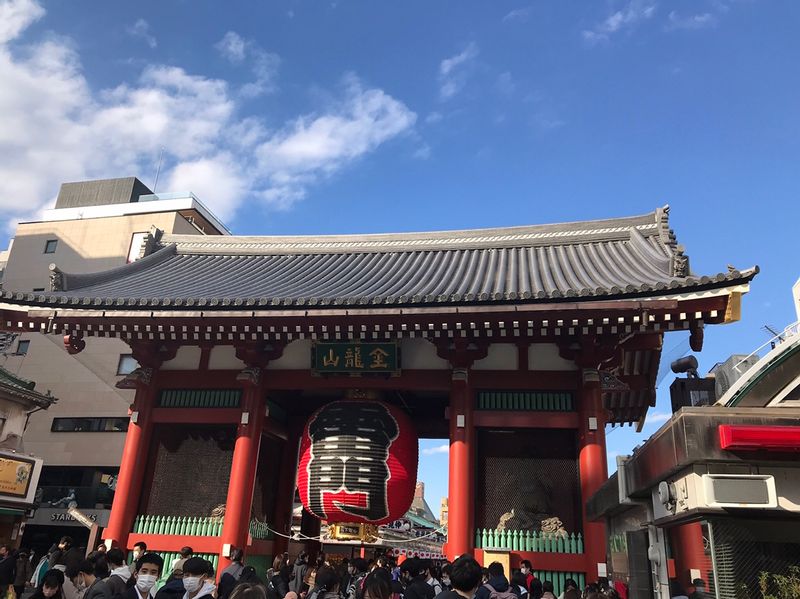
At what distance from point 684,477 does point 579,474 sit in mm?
5536

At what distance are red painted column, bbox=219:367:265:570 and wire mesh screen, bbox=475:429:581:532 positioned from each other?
4457 mm

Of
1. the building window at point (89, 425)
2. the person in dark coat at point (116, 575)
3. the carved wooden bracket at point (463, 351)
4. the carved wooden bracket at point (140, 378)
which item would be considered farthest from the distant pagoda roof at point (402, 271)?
the building window at point (89, 425)

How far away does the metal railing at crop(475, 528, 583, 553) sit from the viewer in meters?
10.6

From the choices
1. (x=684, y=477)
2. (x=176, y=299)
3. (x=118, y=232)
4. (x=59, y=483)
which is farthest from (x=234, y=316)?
(x=118, y=232)

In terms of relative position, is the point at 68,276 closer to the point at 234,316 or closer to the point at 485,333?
the point at 234,316

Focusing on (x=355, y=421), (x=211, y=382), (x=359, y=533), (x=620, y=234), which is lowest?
(x=359, y=533)

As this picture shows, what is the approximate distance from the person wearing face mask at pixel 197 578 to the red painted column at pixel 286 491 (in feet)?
29.0

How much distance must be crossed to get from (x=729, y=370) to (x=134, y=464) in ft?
78.3

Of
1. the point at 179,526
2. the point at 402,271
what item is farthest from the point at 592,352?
the point at 179,526

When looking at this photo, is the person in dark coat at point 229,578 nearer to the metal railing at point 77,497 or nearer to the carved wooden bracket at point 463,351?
the carved wooden bracket at point 463,351

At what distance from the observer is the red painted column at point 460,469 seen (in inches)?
417

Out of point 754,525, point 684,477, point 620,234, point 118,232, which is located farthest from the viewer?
point 118,232

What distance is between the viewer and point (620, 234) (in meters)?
15.9

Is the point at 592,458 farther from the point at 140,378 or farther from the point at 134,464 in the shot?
the point at 140,378
